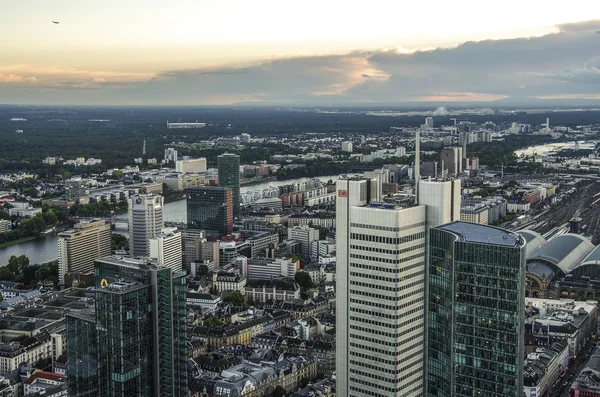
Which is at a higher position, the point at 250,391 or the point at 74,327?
the point at 74,327

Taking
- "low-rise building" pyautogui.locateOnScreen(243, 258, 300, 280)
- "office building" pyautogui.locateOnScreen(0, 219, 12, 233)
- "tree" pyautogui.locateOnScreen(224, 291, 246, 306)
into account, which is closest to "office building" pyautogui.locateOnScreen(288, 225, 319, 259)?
"low-rise building" pyautogui.locateOnScreen(243, 258, 300, 280)

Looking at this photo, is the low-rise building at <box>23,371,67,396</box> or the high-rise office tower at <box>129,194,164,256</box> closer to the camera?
the low-rise building at <box>23,371,67,396</box>

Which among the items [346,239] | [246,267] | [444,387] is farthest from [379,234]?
[246,267]

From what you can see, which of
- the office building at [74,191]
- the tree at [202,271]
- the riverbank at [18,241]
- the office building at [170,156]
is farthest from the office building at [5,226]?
the office building at [170,156]

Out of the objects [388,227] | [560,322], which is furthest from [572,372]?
[388,227]

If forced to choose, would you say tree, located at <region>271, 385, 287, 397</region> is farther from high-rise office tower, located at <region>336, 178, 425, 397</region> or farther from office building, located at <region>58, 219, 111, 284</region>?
office building, located at <region>58, 219, 111, 284</region>

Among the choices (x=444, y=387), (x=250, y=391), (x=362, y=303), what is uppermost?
(x=362, y=303)

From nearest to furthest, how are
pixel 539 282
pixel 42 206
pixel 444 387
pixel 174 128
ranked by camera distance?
1. pixel 444 387
2. pixel 539 282
3. pixel 42 206
4. pixel 174 128

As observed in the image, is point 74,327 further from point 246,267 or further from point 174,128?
point 174,128
